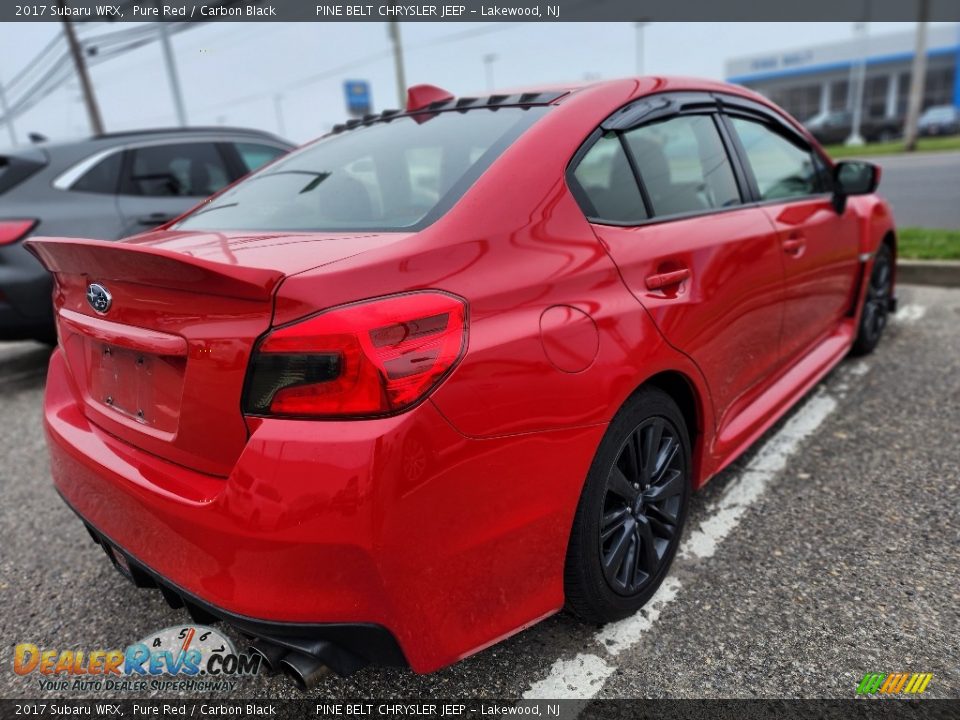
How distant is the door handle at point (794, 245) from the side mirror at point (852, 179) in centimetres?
66

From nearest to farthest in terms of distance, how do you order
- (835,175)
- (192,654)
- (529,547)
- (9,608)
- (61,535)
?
1. (529,547)
2. (192,654)
3. (9,608)
4. (61,535)
5. (835,175)

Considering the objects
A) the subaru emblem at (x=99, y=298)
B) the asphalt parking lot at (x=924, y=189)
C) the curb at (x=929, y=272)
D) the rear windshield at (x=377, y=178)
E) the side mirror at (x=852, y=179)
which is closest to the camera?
the subaru emblem at (x=99, y=298)

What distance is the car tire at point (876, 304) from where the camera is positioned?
400 centimetres

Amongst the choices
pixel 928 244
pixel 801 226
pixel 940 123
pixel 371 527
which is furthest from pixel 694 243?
pixel 940 123

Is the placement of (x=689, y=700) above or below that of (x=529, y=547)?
below

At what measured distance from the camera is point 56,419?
79.5 inches

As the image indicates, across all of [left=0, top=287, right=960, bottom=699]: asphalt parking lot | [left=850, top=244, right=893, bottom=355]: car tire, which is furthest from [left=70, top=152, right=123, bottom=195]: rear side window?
[left=850, top=244, right=893, bottom=355]: car tire

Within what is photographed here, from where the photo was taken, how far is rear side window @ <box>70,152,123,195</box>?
15.1 feet

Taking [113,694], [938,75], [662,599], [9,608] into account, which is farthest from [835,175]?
[938,75]

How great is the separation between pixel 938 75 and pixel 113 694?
188 ft

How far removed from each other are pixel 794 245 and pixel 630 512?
1.49m

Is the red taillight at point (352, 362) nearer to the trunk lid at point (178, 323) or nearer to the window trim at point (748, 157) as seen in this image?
the trunk lid at point (178, 323)

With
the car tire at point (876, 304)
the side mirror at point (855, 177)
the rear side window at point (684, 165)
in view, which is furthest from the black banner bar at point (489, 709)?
the car tire at point (876, 304)

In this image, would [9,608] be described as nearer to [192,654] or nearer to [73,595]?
[73,595]
